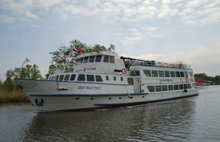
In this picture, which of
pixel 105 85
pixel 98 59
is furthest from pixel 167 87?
pixel 98 59

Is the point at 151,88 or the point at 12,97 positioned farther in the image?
the point at 12,97

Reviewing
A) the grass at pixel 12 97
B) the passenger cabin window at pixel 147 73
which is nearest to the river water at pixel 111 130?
the passenger cabin window at pixel 147 73

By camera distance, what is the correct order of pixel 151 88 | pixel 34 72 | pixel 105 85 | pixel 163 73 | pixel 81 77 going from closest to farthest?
pixel 81 77, pixel 105 85, pixel 151 88, pixel 163 73, pixel 34 72

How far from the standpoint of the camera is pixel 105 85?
1500cm

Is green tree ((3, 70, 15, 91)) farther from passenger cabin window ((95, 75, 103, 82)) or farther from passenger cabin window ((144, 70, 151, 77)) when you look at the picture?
passenger cabin window ((144, 70, 151, 77))

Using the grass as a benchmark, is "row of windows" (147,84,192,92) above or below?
above

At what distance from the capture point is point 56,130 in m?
9.22

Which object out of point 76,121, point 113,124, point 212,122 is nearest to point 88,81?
point 76,121

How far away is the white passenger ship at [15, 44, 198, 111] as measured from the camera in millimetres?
13180

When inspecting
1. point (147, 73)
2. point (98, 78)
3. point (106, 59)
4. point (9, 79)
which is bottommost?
point (98, 78)

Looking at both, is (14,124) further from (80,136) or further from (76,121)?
(80,136)

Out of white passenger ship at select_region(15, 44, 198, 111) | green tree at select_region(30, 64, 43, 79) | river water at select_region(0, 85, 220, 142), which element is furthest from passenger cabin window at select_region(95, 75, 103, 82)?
green tree at select_region(30, 64, 43, 79)

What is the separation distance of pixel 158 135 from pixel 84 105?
295 inches

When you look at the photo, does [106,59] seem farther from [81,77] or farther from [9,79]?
[9,79]
